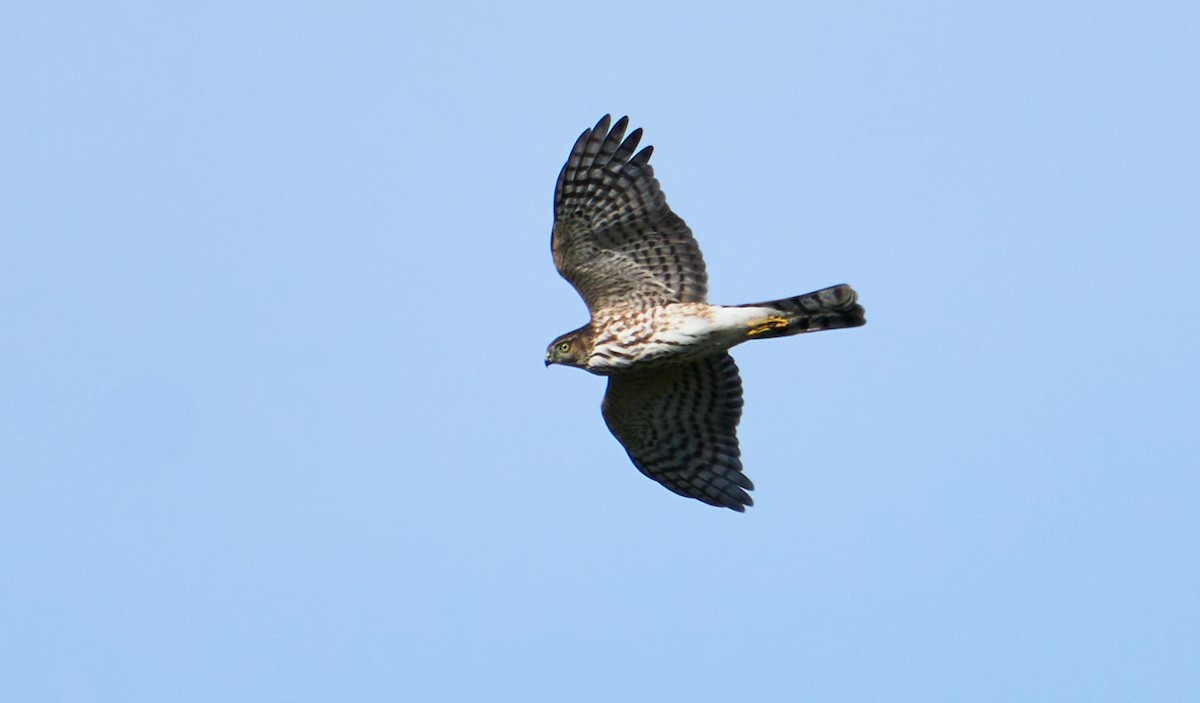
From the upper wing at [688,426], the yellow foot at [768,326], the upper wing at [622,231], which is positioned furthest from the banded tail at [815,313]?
the upper wing at [688,426]

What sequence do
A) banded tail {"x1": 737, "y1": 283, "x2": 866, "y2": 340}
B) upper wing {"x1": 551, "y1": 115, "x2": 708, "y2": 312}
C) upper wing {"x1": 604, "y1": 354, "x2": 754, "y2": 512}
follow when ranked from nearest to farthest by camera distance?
banded tail {"x1": 737, "y1": 283, "x2": 866, "y2": 340}
upper wing {"x1": 551, "y1": 115, "x2": 708, "y2": 312}
upper wing {"x1": 604, "y1": 354, "x2": 754, "y2": 512}

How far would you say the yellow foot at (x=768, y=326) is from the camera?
13086 millimetres

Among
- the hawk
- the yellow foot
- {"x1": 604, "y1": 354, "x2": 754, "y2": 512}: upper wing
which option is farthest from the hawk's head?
the yellow foot

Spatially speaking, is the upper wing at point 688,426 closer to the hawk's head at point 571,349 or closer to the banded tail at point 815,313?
the hawk's head at point 571,349

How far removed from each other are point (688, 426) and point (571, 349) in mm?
1281

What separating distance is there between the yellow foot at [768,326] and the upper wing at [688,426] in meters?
0.62

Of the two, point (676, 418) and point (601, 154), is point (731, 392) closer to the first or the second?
point (676, 418)

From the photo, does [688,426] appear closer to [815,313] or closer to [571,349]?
[571,349]

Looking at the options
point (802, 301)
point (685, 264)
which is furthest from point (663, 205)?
point (802, 301)

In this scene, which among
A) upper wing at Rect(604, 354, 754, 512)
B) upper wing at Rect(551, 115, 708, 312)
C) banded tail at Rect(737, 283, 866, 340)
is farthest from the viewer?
upper wing at Rect(604, 354, 754, 512)

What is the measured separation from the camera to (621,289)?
43.8 feet

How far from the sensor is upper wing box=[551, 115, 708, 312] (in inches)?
524

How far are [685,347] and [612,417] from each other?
133 cm

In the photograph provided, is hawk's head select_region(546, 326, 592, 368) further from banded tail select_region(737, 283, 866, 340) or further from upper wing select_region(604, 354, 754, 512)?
banded tail select_region(737, 283, 866, 340)
